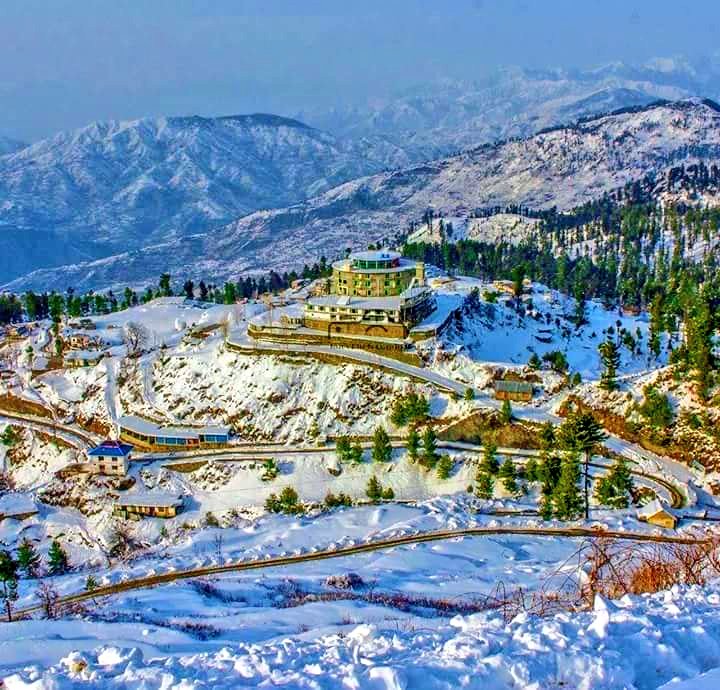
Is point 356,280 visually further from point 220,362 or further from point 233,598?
point 233,598

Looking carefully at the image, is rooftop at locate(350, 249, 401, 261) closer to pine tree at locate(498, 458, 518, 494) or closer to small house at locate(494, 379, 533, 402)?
small house at locate(494, 379, 533, 402)

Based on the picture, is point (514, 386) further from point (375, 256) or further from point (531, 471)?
point (375, 256)

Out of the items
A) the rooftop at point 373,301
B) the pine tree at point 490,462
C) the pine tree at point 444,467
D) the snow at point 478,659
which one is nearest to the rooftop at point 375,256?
the rooftop at point 373,301

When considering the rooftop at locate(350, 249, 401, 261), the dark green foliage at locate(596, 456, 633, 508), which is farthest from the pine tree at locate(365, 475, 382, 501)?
the rooftop at locate(350, 249, 401, 261)

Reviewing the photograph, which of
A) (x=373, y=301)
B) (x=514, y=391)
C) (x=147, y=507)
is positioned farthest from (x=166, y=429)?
(x=514, y=391)

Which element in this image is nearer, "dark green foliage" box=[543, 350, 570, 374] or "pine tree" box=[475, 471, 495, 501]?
"pine tree" box=[475, 471, 495, 501]

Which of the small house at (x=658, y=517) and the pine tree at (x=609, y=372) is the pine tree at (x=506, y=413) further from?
the small house at (x=658, y=517)
